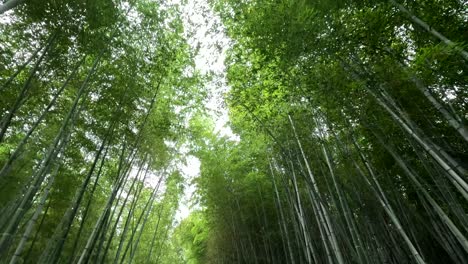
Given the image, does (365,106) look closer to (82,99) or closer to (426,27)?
(426,27)

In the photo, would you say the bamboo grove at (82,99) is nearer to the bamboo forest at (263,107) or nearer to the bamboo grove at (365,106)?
the bamboo forest at (263,107)

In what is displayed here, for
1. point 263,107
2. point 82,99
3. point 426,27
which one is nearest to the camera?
point 426,27

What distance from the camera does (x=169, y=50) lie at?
4.97 meters

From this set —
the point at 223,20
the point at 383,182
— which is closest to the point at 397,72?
the point at 383,182

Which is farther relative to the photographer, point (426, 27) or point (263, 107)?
point (263, 107)

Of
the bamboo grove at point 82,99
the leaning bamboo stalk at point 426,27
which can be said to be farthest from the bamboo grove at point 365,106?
the bamboo grove at point 82,99

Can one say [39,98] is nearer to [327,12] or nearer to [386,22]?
[327,12]

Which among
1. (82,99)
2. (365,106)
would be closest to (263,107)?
(365,106)

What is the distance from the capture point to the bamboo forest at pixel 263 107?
3096mm

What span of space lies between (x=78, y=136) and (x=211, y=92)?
103 inches

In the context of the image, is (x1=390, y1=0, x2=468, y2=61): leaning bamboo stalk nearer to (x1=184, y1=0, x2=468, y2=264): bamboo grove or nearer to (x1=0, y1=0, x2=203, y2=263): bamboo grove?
(x1=184, y1=0, x2=468, y2=264): bamboo grove

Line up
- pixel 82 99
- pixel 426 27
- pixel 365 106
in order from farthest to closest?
1. pixel 82 99
2. pixel 365 106
3. pixel 426 27

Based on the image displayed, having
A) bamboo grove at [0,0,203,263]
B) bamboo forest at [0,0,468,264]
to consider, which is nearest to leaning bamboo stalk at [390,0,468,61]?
bamboo forest at [0,0,468,264]

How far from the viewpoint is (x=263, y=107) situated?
4.80 m
